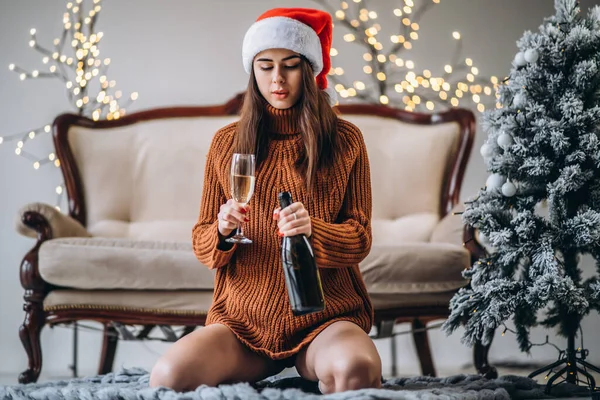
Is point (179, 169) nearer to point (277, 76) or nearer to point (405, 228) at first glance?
point (405, 228)

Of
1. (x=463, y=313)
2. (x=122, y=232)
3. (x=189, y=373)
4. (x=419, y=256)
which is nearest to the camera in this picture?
(x=189, y=373)

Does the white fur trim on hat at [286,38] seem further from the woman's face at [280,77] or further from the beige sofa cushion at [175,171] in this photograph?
the beige sofa cushion at [175,171]

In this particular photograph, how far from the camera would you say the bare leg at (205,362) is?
141 centimetres

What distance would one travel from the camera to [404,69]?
370 cm

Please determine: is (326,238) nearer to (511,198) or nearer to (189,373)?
(189,373)

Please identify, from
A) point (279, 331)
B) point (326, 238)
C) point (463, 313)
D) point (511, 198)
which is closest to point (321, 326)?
point (279, 331)

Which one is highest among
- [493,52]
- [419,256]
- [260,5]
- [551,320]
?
[260,5]

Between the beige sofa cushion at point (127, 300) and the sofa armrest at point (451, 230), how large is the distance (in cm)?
92

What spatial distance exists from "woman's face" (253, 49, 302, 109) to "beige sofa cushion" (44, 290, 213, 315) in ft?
3.23

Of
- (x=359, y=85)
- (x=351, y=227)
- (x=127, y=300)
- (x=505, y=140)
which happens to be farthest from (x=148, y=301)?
(x=359, y=85)

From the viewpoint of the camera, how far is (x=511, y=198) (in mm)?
2008

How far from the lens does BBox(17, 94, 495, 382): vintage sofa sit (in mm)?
2352

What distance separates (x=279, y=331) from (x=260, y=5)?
260 cm

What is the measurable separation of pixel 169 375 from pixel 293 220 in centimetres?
42
